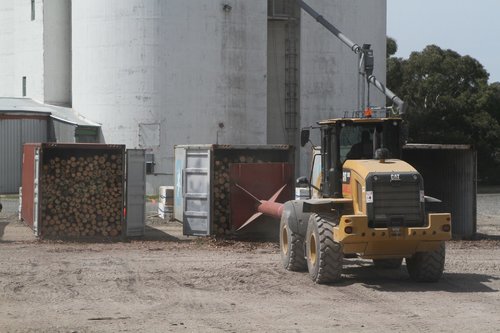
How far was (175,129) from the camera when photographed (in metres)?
43.9

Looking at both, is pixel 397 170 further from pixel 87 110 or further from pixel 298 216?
pixel 87 110

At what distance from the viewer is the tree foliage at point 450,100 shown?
64625 millimetres

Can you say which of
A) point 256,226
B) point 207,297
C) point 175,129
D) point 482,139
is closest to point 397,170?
point 207,297

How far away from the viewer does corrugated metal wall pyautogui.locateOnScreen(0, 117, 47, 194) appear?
4494 cm

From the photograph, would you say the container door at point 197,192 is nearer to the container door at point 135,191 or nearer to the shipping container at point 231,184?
the shipping container at point 231,184

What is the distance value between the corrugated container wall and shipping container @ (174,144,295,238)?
65.7ft

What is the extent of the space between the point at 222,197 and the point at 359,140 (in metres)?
8.03

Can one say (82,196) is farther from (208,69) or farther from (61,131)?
A: (61,131)

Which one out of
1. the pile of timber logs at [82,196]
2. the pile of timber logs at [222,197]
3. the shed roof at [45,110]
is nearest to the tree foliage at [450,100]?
the shed roof at [45,110]

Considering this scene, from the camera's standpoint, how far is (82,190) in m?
22.6

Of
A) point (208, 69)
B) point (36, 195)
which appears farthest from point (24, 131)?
point (36, 195)

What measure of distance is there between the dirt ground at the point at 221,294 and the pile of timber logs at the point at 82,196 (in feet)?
5.80

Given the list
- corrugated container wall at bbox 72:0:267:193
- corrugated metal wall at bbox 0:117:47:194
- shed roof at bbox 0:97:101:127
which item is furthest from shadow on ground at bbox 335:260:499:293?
corrugated metal wall at bbox 0:117:47:194

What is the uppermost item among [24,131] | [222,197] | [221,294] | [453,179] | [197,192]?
[24,131]
